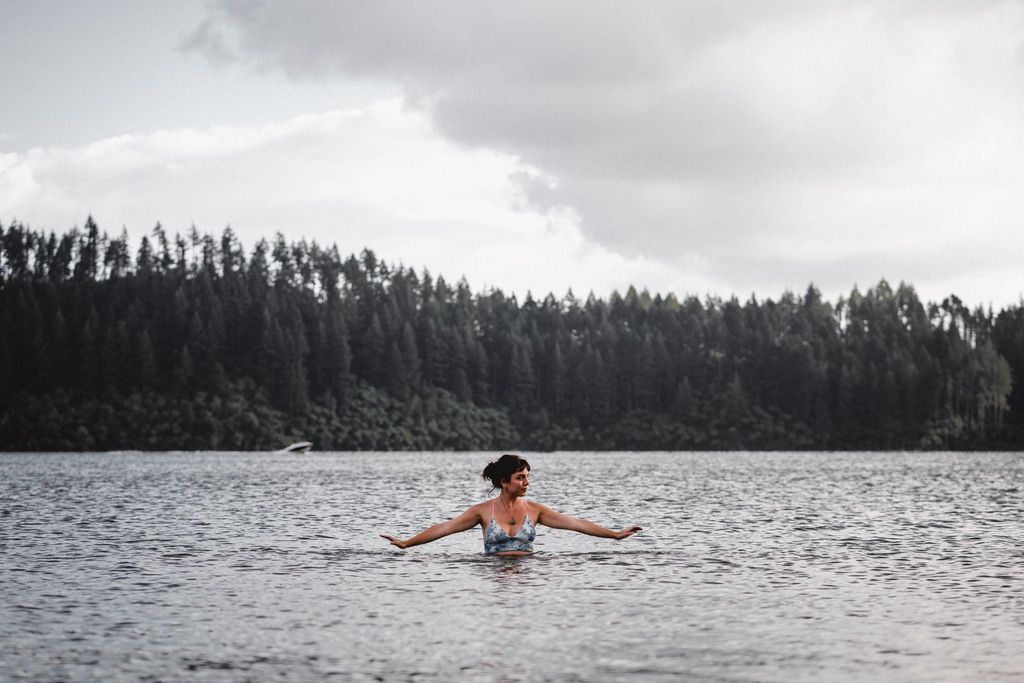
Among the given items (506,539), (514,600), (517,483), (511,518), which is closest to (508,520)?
(511,518)

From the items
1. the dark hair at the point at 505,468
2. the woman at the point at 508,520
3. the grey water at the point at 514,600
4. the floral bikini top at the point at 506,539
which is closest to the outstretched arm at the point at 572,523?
the woman at the point at 508,520

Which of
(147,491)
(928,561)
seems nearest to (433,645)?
(928,561)

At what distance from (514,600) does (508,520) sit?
6.48m

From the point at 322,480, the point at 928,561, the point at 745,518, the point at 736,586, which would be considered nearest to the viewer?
the point at 736,586

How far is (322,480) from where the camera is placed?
91375 mm

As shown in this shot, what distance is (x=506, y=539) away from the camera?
3019cm

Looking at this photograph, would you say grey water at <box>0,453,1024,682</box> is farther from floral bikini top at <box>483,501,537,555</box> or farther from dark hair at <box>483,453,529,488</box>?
dark hair at <box>483,453,529,488</box>

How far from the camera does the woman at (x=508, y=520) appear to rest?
26.9 meters

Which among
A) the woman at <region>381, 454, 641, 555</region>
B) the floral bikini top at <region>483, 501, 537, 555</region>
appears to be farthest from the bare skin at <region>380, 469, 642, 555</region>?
the floral bikini top at <region>483, 501, 537, 555</region>

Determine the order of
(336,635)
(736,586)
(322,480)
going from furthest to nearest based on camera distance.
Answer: (322,480) → (736,586) → (336,635)

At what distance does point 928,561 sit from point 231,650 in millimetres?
19275

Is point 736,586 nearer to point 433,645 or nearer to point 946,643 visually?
point 946,643

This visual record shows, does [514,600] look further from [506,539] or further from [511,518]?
[506,539]

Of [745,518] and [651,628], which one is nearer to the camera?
[651,628]
